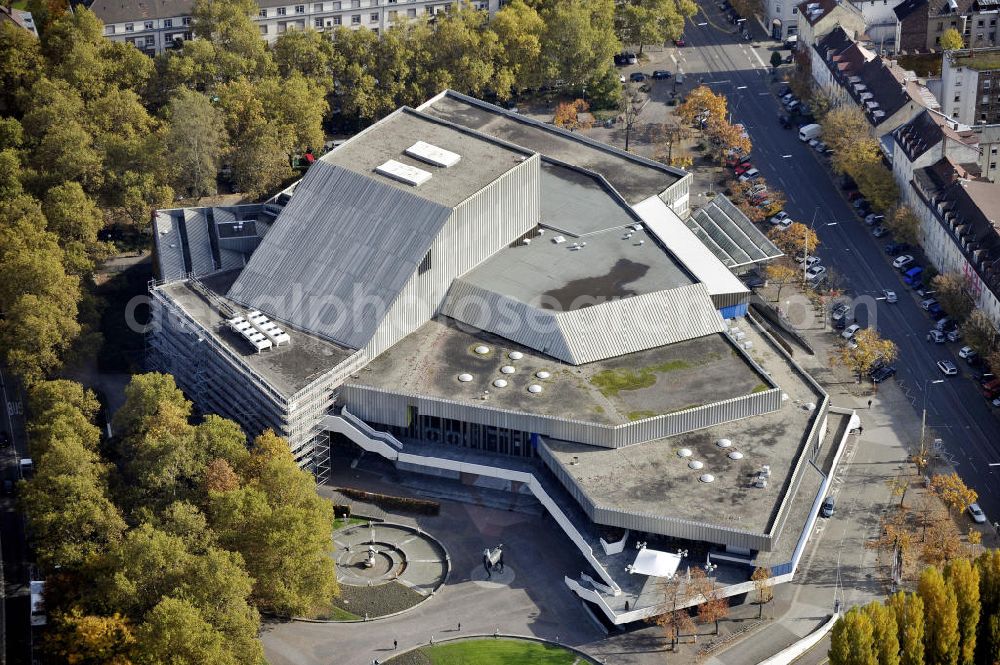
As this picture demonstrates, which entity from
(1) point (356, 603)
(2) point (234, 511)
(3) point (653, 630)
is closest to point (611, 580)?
(3) point (653, 630)

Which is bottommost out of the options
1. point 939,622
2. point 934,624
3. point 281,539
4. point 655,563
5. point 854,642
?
point 934,624

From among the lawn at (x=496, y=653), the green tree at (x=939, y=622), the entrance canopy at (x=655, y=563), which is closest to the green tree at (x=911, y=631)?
the green tree at (x=939, y=622)

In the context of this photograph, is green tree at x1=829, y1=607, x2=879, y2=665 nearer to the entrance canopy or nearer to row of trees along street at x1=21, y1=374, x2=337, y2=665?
the entrance canopy

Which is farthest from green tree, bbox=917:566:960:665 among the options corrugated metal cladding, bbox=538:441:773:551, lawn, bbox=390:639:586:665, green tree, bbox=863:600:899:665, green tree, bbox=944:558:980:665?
lawn, bbox=390:639:586:665

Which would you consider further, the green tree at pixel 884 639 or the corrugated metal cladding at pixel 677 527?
the corrugated metal cladding at pixel 677 527

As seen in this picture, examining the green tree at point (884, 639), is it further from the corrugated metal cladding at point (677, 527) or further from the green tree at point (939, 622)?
the corrugated metal cladding at point (677, 527)

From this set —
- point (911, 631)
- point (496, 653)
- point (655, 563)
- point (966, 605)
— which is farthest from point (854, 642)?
point (496, 653)

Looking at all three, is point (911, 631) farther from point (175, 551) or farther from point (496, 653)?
point (175, 551)
